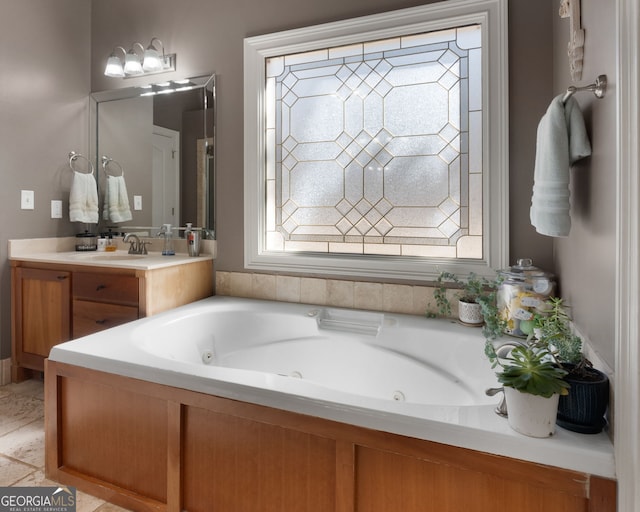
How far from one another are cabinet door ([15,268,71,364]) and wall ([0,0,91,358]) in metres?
0.13

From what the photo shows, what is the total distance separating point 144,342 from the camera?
1733 mm

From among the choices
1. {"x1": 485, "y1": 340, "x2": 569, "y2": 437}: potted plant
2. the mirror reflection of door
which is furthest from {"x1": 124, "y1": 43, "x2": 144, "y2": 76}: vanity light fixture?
{"x1": 485, "y1": 340, "x2": 569, "y2": 437}: potted plant

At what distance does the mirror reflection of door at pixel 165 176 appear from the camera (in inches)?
107

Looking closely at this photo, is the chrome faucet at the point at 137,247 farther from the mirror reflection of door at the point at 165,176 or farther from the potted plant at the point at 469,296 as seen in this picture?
the potted plant at the point at 469,296

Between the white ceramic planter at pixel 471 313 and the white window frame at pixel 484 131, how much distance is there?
19cm

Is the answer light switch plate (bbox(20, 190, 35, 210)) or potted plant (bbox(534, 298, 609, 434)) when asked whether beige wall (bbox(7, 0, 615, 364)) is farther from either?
potted plant (bbox(534, 298, 609, 434))

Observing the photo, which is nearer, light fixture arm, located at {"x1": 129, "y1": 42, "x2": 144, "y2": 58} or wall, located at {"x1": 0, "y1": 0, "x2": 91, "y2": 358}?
wall, located at {"x1": 0, "y1": 0, "x2": 91, "y2": 358}

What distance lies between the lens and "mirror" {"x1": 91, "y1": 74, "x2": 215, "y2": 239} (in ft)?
8.57

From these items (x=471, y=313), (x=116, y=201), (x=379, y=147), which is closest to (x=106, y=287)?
(x=116, y=201)

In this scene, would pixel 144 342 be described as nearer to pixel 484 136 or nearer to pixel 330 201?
pixel 330 201

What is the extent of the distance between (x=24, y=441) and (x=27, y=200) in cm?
152

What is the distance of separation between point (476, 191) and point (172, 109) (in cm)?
199

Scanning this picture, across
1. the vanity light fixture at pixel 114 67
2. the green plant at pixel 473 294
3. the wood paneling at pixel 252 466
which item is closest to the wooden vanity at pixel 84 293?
the wood paneling at pixel 252 466

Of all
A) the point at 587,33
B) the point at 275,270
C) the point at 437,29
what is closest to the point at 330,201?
the point at 275,270
